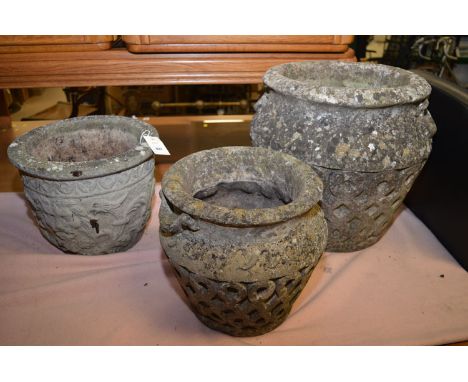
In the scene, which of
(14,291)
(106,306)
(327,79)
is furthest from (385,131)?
(14,291)

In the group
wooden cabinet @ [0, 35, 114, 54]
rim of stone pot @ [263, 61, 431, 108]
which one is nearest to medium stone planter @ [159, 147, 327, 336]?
rim of stone pot @ [263, 61, 431, 108]

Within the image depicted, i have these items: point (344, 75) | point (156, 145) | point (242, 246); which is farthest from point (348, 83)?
point (242, 246)

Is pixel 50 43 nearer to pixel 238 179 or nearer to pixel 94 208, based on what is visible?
pixel 94 208

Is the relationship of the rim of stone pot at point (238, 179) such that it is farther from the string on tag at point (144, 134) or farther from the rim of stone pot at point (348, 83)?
the string on tag at point (144, 134)

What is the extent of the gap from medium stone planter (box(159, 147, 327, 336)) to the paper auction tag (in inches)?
8.0

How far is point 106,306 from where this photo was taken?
1.50 m

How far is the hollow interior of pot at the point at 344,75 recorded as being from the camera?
1744mm

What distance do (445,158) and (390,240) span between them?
41 centimetres

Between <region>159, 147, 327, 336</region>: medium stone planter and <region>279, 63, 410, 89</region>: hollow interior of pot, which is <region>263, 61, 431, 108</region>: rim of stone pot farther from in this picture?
<region>159, 147, 327, 336</region>: medium stone planter

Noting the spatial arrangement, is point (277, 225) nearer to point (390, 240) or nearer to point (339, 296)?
point (339, 296)

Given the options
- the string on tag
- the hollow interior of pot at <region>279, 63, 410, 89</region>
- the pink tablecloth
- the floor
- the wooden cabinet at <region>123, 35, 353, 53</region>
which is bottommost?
the pink tablecloth

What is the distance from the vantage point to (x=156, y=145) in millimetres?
1552

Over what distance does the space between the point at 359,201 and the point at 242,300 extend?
62 cm

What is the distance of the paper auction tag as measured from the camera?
1.53 m
